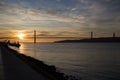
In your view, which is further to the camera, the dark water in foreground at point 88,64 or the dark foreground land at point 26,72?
the dark water in foreground at point 88,64

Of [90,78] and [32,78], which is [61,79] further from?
[90,78]

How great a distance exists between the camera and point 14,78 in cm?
1002

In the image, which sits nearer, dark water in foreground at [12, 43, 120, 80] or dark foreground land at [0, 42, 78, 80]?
dark foreground land at [0, 42, 78, 80]

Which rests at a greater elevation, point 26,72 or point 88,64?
point 26,72

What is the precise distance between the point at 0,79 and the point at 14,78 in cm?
70

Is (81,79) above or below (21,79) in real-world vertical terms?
below

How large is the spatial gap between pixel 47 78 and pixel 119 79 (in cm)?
983

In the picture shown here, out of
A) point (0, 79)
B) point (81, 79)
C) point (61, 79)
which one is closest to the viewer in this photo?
point (0, 79)

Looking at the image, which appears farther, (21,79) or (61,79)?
(61,79)

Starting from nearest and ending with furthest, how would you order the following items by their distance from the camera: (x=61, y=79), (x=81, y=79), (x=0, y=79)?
(x=0, y=79), (x=61, y=79), (x=81, y=79)

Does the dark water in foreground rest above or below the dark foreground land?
below

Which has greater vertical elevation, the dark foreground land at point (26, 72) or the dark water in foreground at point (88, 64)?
the dark foreground land at point (26, 72)

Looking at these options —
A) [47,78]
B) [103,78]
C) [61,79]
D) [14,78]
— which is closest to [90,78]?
[103,78]

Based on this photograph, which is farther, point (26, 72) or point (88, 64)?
point (88, 64)
